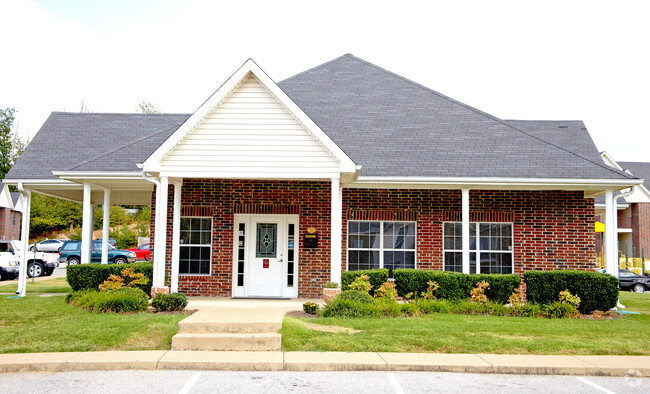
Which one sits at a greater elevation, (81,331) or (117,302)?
(117,302)

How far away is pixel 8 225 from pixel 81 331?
42.6m

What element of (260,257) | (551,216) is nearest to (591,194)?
(551,216)

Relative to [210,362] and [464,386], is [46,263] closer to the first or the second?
[210,362]

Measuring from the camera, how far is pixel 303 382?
7180 mm

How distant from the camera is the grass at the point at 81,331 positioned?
8.69 m

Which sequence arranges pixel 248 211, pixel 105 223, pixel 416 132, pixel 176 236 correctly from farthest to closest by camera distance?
1. pixel 105 223
2. pixel 416 132
3. pixel 248 211
4. pixel 176 236

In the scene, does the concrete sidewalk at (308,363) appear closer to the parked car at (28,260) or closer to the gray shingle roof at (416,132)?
the gray shingle roof at (416,132)

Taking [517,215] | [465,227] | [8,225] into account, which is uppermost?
[8,225]

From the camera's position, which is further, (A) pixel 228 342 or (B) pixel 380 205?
(B) pixel 380 205

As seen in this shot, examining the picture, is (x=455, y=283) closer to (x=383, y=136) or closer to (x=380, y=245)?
(x=380, y=245)

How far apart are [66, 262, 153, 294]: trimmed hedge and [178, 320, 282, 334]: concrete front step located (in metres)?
4.71

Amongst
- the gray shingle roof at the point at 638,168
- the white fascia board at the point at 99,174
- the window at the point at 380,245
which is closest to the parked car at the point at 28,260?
the white fascia board at the point at 99,174

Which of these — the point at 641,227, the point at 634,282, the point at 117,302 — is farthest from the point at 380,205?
the point at 641,227

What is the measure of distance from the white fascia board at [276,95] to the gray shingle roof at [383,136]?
34 cm
